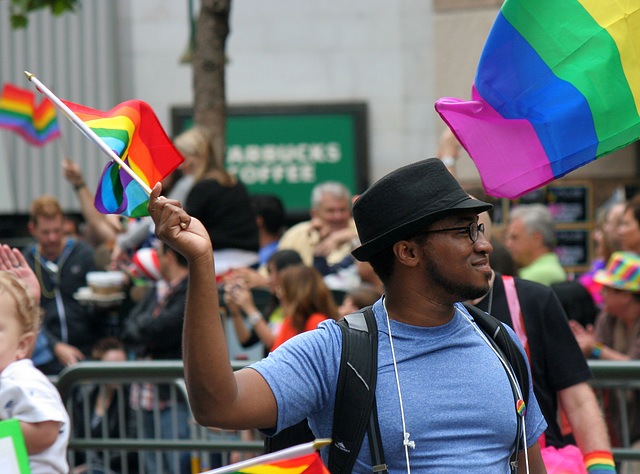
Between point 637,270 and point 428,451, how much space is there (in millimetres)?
3704

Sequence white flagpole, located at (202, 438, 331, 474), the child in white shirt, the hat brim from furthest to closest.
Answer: the child in white shirt
the hat brim
white flagpole, located at (202, 438, 331, 474)

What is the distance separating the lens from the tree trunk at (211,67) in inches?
294

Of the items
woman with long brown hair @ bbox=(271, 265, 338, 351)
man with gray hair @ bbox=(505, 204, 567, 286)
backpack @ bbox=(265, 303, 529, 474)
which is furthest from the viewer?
man with gray hair @ bbox=(505, 204, 567, 286)

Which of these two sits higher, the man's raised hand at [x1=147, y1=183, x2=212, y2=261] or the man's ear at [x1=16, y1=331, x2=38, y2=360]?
the man's raised hand at [x1=147, y1=183, x2=212, y2=261]

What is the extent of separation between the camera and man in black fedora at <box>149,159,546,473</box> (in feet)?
7.07

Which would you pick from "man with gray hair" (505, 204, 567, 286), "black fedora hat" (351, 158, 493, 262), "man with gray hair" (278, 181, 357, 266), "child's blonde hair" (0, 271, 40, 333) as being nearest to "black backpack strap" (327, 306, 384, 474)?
"black fedora hat" (351, 158, 493, 262)

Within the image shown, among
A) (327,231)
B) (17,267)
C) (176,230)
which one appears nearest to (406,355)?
(176,230)

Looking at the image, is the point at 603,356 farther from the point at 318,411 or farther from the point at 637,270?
the point at 318,411

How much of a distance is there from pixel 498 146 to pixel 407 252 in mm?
886

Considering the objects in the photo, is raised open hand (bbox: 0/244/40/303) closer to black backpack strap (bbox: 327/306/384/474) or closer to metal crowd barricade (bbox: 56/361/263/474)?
metal crowd barricade (bbox: 56/361/263/474)

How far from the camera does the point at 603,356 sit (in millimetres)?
5414

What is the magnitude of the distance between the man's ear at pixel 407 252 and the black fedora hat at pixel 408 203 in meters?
0.03

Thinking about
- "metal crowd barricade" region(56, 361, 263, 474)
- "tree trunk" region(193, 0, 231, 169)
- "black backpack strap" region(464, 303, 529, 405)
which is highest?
"tree trunk" region(193, 0, 231, 169)

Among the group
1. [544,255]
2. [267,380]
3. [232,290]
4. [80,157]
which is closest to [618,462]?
[544,255]
